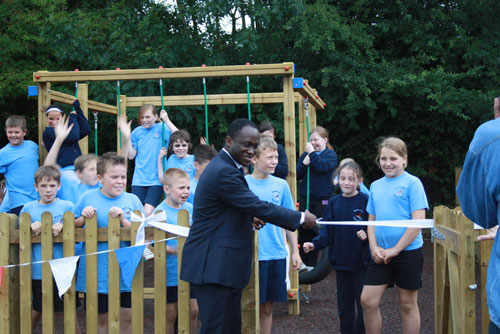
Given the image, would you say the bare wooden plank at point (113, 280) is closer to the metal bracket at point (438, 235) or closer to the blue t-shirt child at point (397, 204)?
the blue t-shirt child at point (397, 204)

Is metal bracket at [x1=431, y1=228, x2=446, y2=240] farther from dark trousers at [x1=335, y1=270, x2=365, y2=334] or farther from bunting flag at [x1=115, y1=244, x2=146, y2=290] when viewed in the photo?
bunting flag at [x1=115, y1=244, x2=146, y2=290]

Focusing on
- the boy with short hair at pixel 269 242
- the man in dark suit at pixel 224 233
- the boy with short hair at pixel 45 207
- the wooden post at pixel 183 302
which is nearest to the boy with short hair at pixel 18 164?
the boy with short hair at pixel 45 207

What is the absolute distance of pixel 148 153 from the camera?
7344 millimetres

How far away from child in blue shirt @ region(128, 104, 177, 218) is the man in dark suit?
3565mm

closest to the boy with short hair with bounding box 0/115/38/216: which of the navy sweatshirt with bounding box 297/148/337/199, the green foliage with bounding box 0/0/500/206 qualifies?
the navy sweatshirt with bounding box 297/148/337/199

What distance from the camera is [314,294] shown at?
7.88m

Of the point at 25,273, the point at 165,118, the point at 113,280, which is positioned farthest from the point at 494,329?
the point at 165,118

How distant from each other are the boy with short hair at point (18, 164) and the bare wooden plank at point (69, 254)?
8.49 feet

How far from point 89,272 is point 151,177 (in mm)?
3106

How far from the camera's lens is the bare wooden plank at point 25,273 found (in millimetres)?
4293

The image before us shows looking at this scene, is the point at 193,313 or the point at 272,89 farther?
the point at 272,89

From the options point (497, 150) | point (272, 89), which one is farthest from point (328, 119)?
point (497, 150)

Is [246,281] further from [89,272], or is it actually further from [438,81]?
[438,81]

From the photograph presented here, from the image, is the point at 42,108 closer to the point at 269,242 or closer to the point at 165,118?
the point at 165,118
